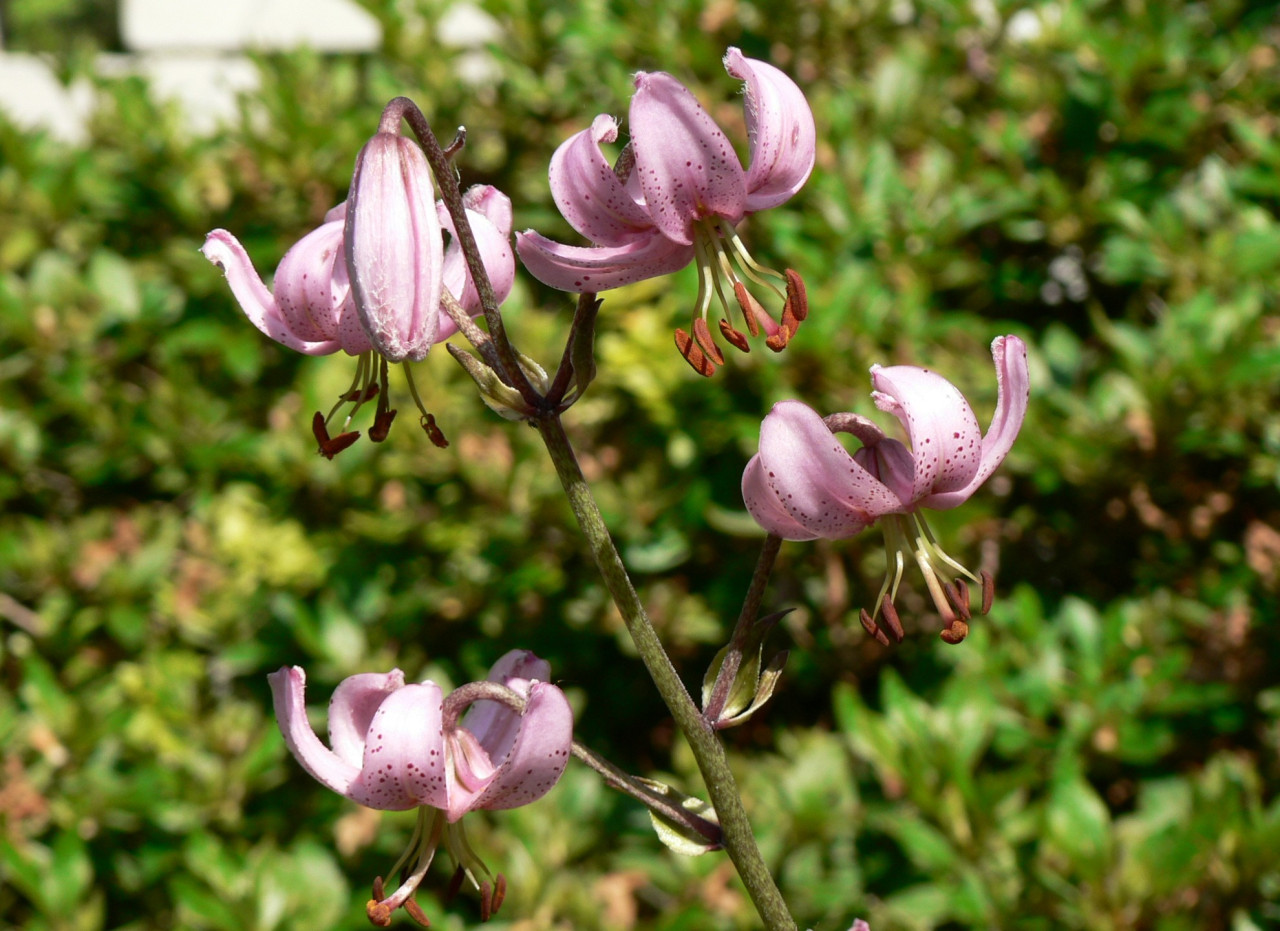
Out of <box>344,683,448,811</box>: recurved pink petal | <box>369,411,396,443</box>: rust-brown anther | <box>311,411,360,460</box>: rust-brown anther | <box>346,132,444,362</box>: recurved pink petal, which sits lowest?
<box>344,683,448,811</box>: recurved pink petal

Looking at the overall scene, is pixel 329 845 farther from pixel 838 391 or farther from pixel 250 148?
pixel 250 148

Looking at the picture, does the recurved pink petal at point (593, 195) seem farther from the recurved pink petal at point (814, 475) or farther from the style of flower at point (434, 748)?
the style of flower at point (434, 748)

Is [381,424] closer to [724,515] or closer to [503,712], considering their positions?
[503,712]

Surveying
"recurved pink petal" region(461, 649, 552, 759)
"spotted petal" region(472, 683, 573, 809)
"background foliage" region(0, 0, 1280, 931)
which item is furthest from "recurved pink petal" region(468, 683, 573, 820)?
"background foliage" region(0, 0, 1280, 931)

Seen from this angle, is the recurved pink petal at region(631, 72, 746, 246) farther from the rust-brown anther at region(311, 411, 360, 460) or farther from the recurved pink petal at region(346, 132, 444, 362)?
the rust-brown anther at region(311, 411, 360, 460)

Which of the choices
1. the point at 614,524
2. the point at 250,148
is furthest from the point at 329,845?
the point at 250,148

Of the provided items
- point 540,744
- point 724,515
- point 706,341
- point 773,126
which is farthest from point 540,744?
point 724,515
